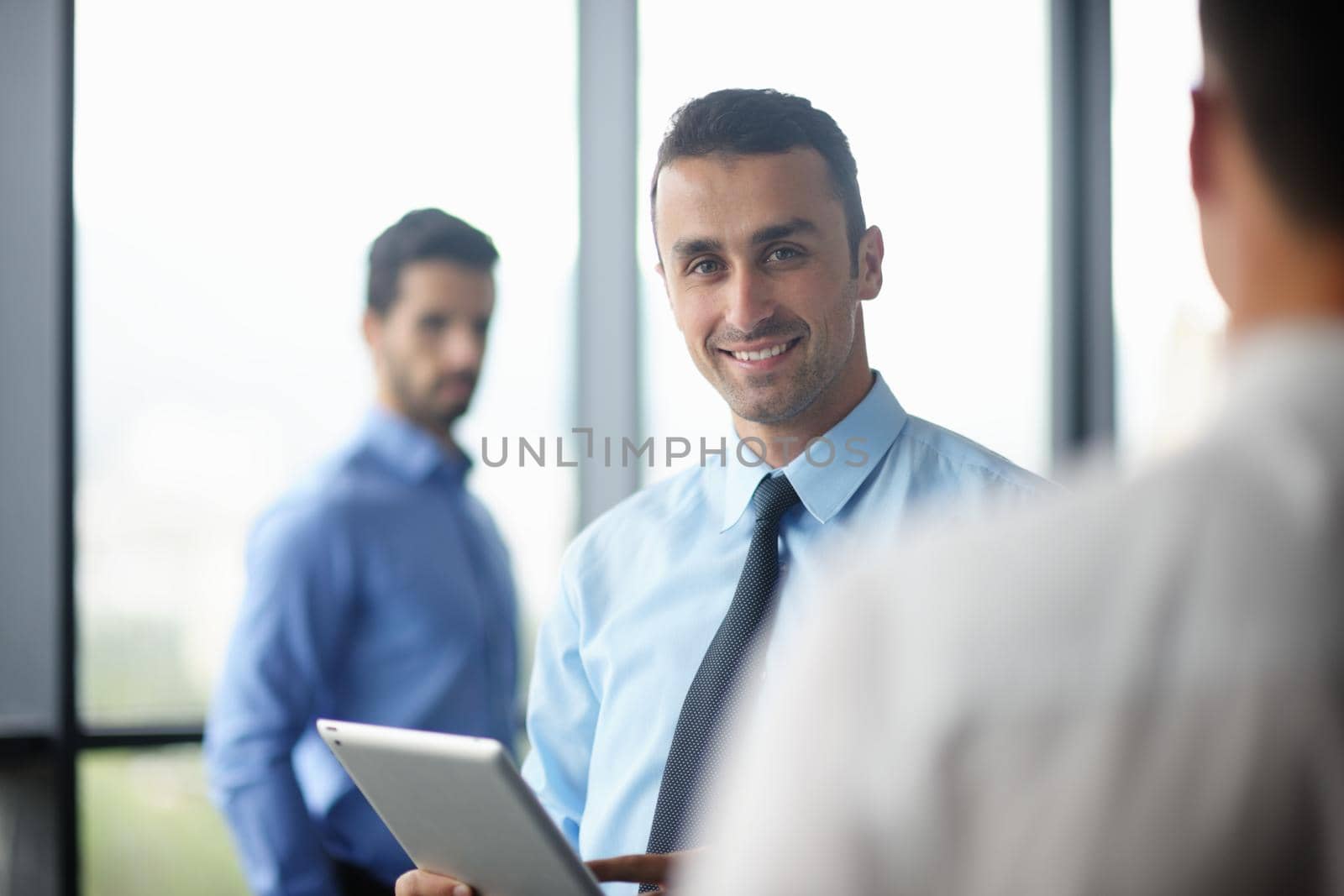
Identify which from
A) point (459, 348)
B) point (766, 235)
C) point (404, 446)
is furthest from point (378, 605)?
point (766, 235)

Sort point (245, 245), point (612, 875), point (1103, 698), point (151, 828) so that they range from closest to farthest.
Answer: point (1103, 698), point (612, 875), point (151, 828), point (245, 245)

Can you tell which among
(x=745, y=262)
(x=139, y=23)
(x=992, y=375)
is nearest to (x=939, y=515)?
(x=745, y=262)

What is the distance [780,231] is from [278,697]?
Result: 1175 mm

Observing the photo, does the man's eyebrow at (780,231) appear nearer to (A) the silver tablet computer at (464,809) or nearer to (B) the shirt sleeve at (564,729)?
(B) the shirt sleeve at (564,729)

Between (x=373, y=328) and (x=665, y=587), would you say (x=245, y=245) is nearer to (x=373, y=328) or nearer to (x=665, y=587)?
(x=373, y=328)

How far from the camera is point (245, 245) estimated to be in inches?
113

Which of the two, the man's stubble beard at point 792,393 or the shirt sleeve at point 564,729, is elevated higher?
the man's stubble beard at point 792,393

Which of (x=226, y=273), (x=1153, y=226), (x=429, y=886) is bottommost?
(x=429, y=886)

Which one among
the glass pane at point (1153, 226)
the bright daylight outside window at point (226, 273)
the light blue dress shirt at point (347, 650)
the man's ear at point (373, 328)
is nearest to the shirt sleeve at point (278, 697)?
the light blue dress shirt at point (347, 650)

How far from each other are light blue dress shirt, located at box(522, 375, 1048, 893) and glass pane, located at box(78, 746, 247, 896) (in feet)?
4.81

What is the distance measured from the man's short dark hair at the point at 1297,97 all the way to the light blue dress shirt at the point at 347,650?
6.21ft

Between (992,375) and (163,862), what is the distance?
8.20 ft

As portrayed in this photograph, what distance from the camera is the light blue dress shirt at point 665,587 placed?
5.14 ft

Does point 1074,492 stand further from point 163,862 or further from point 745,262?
point 163,862
